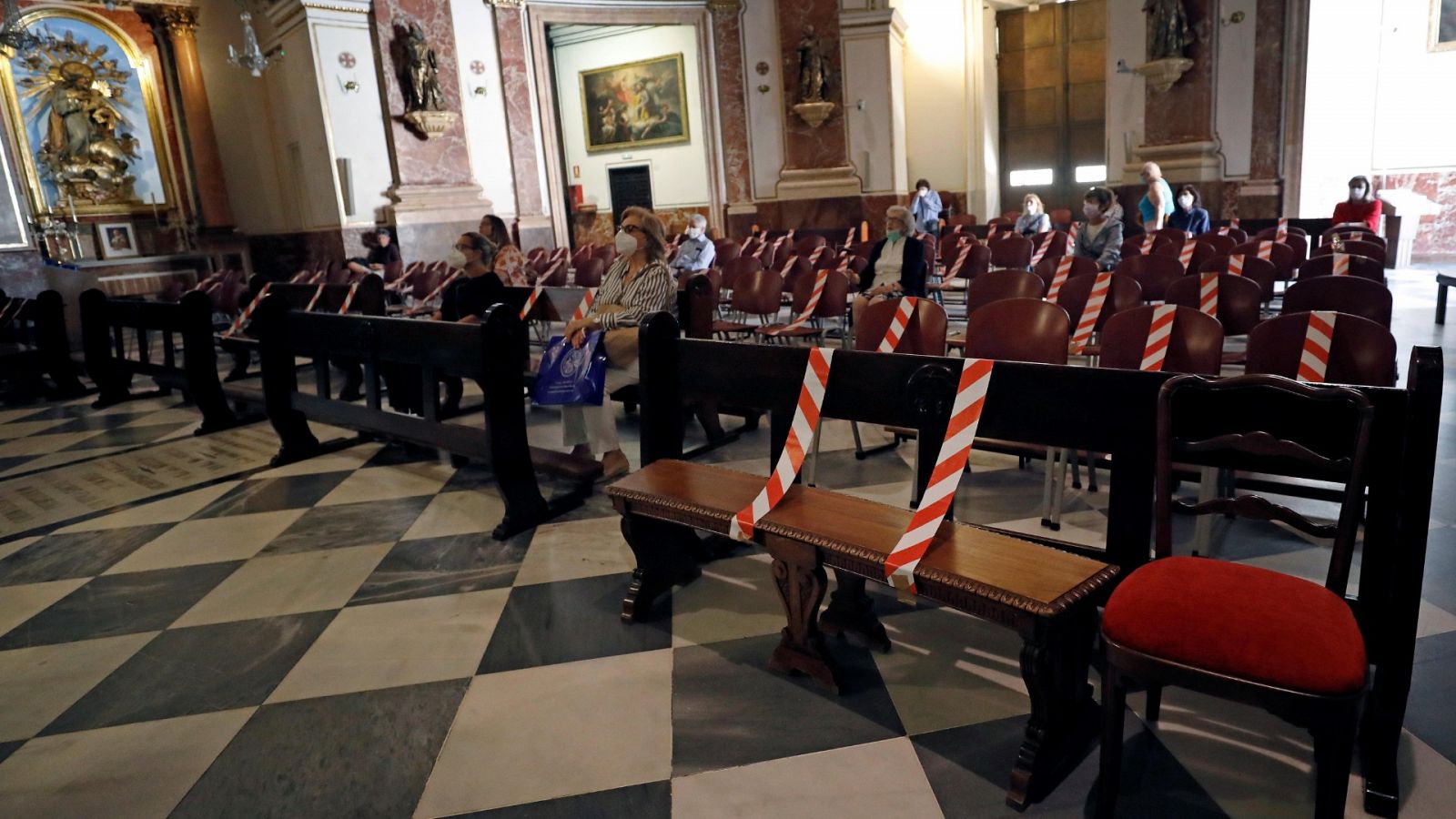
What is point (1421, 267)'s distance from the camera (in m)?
12.5

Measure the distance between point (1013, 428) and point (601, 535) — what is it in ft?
6.40

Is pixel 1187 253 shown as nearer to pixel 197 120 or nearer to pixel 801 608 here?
pixel 801 608

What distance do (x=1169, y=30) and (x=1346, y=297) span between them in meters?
10.2

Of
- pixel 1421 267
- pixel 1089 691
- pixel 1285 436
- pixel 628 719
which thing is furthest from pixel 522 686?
pixel 1421 267

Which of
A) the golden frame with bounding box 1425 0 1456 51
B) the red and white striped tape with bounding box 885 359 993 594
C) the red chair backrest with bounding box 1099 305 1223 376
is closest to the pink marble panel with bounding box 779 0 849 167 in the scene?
the golden frame with bounding box 1425 0 1456 51

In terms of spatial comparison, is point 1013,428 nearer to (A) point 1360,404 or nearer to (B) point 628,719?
(A) point 1360,404

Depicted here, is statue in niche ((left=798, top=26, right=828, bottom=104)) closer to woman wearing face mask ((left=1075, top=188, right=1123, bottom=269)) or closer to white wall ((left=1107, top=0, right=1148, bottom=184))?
white wall ((left=1107, top=0, right=1148, bottom=184))

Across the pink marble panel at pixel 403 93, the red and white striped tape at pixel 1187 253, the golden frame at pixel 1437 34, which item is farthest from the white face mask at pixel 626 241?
the golden frame at pixel 1437 34

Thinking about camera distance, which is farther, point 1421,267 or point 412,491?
point 1421,267

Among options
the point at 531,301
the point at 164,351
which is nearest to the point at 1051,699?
the point at 531,301

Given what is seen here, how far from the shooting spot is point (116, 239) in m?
14.8

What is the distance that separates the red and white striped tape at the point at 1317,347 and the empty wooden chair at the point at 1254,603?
3.01ft

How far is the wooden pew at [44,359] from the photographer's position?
7.84 meters

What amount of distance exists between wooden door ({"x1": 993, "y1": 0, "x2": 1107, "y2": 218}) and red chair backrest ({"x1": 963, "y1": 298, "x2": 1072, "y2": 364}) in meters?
16.7
